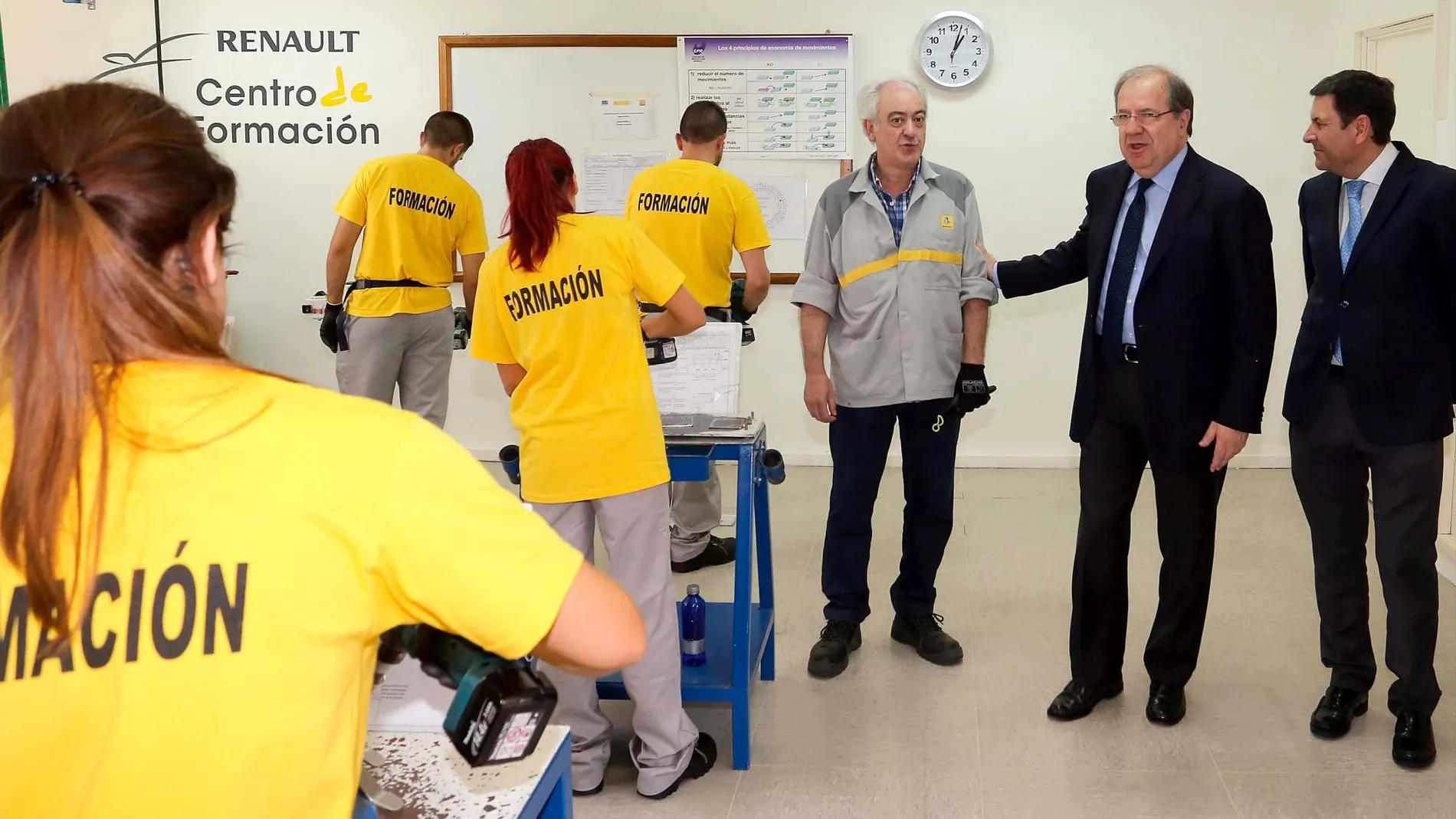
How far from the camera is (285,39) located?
6105mm

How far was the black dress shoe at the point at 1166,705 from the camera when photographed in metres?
3.09

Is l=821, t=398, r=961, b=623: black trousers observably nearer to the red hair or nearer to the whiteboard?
the red hair

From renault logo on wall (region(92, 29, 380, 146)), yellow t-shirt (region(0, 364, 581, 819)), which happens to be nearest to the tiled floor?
yellow t-shirt (region(0, 364, 581, 819))

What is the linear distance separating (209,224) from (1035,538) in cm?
426

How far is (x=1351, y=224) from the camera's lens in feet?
9.53

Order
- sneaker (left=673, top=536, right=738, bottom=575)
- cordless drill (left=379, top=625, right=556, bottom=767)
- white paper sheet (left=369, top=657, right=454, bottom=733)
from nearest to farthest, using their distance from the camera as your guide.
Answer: cordless drill (left=379, top=625, right=556, bottom=767) → white paper sheet (left=369, top=657, right=454, bottom=733) → sneaker (left=673, top=536, right=738, bottom=575)

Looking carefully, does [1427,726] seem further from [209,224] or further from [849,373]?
[209,224]

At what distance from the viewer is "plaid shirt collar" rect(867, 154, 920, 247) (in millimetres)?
3439

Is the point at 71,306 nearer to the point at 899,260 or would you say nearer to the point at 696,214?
the point at 899,260

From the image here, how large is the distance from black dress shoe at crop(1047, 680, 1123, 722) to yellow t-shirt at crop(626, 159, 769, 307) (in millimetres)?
1810

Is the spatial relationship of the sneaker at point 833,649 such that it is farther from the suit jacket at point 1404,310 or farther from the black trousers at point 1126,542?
the suit jacket at point 1404,310

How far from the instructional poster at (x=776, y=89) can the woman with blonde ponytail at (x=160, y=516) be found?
16.8 feet

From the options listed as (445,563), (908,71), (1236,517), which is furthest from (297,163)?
(445,563)

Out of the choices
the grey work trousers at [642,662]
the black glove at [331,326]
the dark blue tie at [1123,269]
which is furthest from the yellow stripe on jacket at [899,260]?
the black glove at [331,326]
